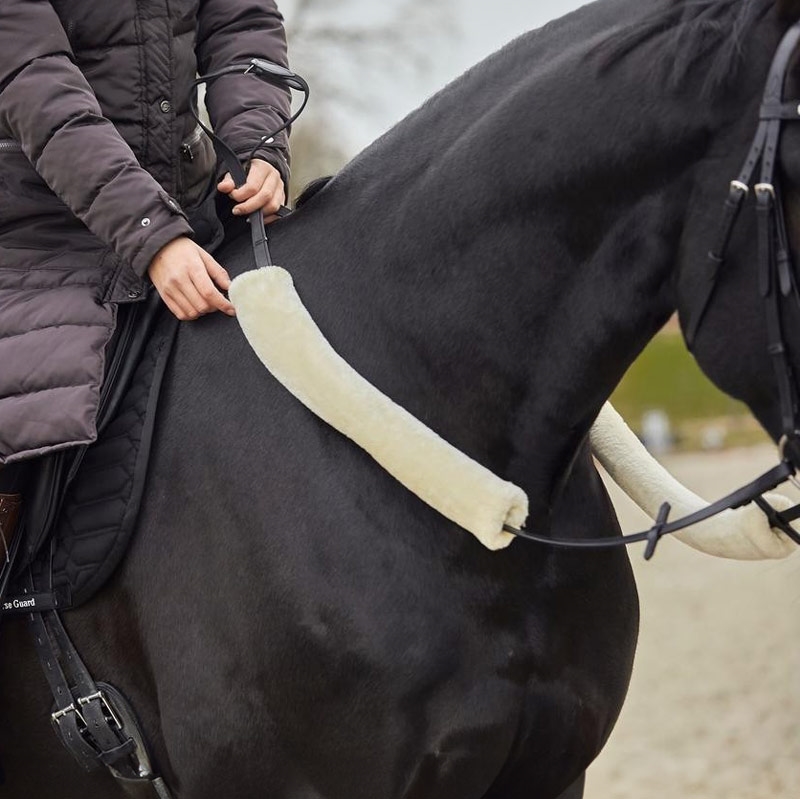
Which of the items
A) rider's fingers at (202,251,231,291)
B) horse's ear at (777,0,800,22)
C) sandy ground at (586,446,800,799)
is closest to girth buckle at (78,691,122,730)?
rider's fingers at (202,251,231,291)

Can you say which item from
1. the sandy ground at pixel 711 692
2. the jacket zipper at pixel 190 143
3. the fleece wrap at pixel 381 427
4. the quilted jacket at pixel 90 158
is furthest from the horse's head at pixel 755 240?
the sandy ground at pixel 711 692

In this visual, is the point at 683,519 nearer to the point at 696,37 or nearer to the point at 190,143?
the point at 696,37

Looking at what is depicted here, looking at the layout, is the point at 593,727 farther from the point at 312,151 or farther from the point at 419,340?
the point at 312,151

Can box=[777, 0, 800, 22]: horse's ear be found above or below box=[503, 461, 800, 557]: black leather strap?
above

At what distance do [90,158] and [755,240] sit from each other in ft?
4.38

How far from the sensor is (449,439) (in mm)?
2895

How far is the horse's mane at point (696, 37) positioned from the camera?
2502 millimetres

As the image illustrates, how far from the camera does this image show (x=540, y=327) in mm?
2785

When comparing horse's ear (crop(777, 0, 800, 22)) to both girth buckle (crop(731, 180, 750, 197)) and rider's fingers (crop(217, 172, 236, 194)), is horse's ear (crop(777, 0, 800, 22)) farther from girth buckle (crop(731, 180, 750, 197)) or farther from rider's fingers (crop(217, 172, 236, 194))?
rider's fingers (crop(217, 172, 236, 194))

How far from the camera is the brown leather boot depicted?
10.2ft

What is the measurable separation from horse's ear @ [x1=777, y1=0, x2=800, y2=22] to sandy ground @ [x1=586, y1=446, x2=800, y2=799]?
3.65 meters

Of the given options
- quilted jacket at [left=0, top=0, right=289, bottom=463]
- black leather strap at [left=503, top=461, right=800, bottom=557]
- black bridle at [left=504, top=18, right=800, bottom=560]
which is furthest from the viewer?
quilted jacket at [left=0, top=0, right=289, bottom=463]

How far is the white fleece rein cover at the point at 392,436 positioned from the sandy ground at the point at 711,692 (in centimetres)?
302

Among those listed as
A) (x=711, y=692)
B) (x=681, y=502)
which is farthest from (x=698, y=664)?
(x=681, y=502)
